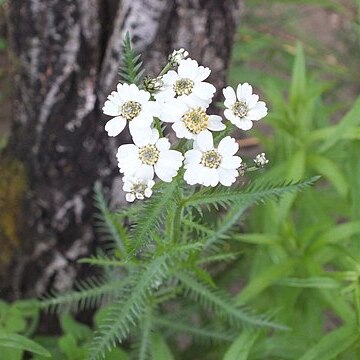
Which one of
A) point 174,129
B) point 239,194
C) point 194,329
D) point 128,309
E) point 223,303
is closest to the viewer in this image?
point 174,129

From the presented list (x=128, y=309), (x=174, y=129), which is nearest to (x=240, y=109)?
(x=174, y=129)

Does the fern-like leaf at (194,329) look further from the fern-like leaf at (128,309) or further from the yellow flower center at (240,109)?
the yellow flower center at (240,109)

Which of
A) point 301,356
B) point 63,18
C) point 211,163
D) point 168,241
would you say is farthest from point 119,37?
point 301,356

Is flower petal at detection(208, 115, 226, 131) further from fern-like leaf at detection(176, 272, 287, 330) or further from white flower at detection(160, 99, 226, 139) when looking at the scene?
A: fern-like leaf at detection(176, 272, 287, 330)

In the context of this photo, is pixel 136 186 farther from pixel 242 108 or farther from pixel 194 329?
pixel 194 329

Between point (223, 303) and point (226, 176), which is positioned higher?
point (226, 176)

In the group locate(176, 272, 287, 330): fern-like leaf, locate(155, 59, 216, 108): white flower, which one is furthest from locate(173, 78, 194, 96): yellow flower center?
locate(176, 272, 287, 330): fern-like leaf
